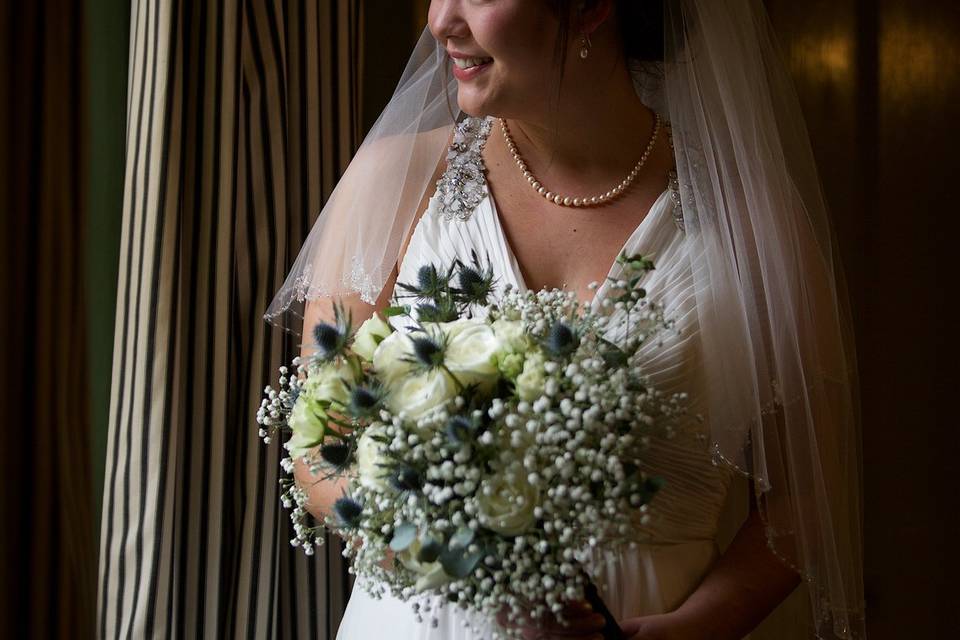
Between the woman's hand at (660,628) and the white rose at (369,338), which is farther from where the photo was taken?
the woman's hand at (660,628)

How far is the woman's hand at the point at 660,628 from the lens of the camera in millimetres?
1356

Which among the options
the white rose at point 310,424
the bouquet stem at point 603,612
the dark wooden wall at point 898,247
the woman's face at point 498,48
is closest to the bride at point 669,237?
the woman's face at point 498,48

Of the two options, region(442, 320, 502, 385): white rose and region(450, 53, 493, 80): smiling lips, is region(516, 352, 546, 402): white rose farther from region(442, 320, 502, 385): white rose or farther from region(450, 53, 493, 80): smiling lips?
region(450, 53, 493, 80): smiling lips

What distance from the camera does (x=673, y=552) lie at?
1.52 metres

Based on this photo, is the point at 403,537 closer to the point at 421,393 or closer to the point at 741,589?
the point at 421,393

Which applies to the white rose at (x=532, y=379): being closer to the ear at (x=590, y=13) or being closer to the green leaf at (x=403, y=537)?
the green leaf at (x=403, y=537)

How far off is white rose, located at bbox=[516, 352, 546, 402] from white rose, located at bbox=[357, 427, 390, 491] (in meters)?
0.16

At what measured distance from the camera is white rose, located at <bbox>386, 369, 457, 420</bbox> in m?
1.07

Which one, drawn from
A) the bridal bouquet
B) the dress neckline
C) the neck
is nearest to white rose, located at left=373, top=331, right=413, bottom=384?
the bridal bouquet

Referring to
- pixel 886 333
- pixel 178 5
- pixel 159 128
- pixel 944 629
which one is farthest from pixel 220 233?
pixel 944 629

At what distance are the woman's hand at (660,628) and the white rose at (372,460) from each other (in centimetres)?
44

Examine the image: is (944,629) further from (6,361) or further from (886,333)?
(6,361)

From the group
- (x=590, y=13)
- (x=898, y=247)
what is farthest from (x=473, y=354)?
(x=898, y=247)

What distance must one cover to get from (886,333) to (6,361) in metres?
2.06
